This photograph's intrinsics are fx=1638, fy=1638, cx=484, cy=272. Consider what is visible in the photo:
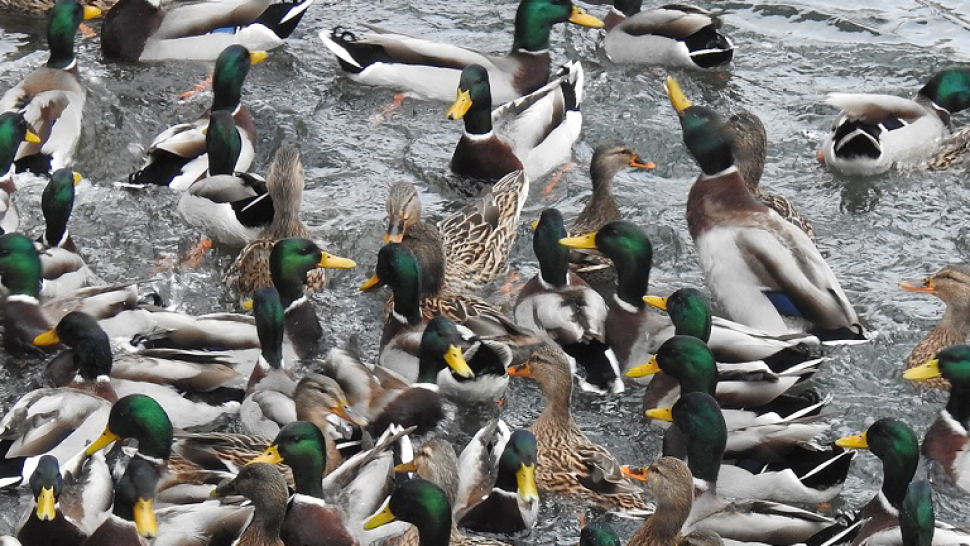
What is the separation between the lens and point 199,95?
36.2 feet

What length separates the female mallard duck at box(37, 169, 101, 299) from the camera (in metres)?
8.77

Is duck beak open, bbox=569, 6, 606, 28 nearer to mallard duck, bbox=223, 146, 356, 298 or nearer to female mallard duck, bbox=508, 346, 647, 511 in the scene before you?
mallard duck, bbox=223, 146, 356, 298

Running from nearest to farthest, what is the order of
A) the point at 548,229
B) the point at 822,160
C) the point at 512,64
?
1. the point at 548,229
2. the point at 822,160
3. the point at 512,64

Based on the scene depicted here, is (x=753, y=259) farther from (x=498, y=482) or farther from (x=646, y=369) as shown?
(x=498, y=482)

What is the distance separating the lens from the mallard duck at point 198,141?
984 cm

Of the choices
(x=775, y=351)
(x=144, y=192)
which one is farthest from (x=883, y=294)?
(x=144, y=192)

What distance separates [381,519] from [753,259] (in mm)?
3001

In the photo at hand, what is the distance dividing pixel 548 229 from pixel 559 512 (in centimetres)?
176

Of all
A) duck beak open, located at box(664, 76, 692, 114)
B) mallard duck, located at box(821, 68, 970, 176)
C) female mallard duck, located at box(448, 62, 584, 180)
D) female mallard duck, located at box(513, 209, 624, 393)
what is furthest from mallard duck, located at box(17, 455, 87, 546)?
mallard duck, located at box(821, 68, 970, 176)

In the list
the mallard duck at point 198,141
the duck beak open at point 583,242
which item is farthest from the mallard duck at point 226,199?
the duck beak open at point 583,242

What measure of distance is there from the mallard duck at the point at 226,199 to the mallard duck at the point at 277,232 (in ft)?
0.43

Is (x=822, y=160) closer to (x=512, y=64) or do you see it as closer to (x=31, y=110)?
(x=512, y=64)

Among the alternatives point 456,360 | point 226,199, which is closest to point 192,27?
point 226,199

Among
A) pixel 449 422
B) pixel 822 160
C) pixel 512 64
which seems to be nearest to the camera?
pixel 449 422
